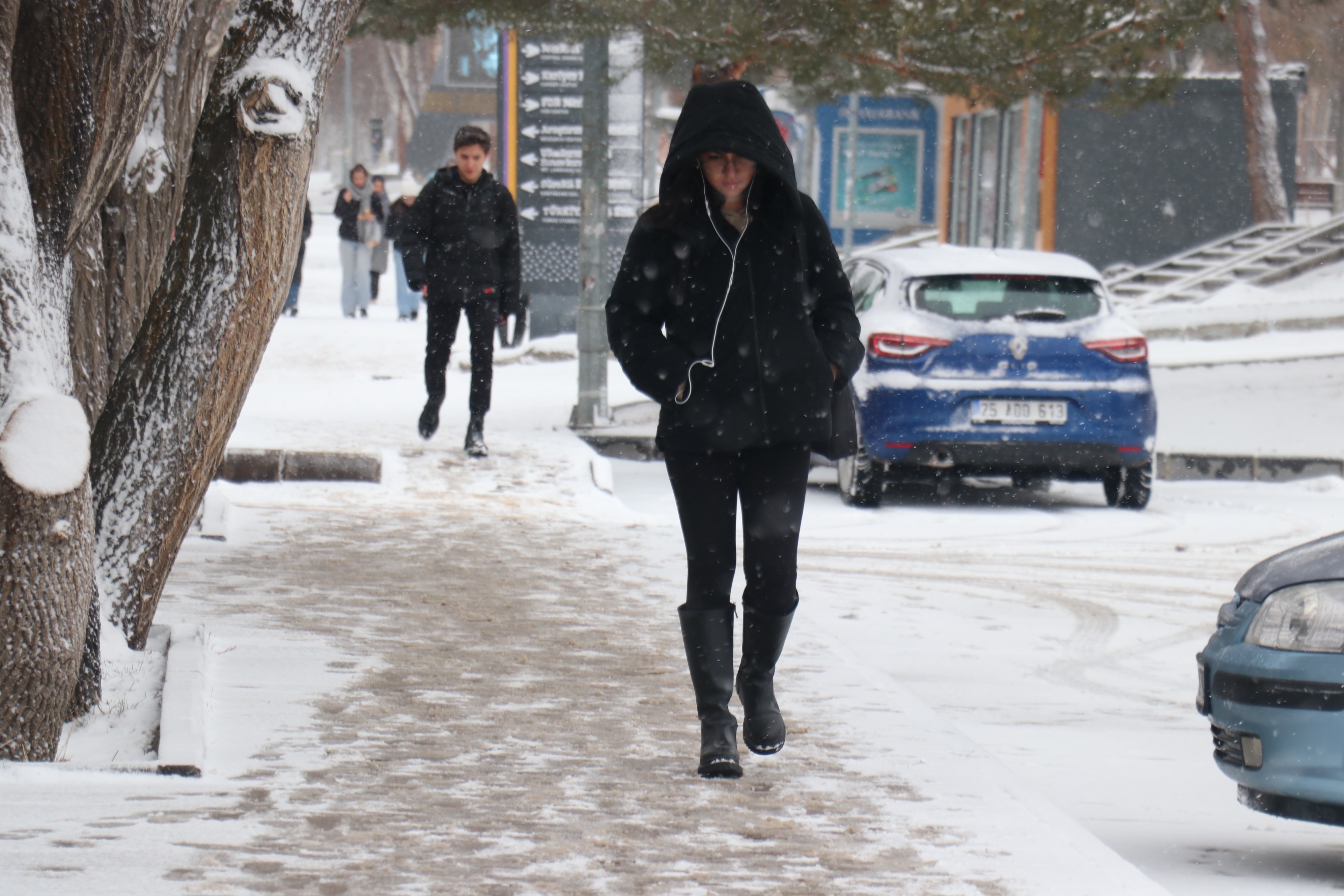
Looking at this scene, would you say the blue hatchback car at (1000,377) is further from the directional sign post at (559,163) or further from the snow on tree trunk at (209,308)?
the directional sign post at (559,163)

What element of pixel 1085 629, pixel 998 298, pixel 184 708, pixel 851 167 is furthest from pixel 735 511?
pixel 851 167

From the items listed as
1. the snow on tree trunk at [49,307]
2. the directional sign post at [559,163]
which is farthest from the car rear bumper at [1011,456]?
the directional sign post at [559,163]

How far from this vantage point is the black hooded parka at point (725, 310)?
4.35 metres

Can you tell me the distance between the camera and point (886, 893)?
11.3ft

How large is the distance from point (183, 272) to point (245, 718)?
49.6 inches

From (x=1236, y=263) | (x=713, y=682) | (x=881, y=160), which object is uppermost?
(x=881, y=160)

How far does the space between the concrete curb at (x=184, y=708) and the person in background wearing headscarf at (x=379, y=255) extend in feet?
63.8

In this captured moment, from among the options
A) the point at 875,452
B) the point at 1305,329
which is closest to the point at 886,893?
the point at 875,452

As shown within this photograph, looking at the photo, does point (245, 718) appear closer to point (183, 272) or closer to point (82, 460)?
point (82, 460)

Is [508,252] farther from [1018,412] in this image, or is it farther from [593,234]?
[593,234]

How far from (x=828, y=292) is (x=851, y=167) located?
76.7 ft

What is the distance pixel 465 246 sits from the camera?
10289mm

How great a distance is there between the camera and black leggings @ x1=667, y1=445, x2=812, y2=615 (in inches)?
176

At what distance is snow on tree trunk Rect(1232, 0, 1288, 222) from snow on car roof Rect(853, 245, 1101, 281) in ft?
52.5
